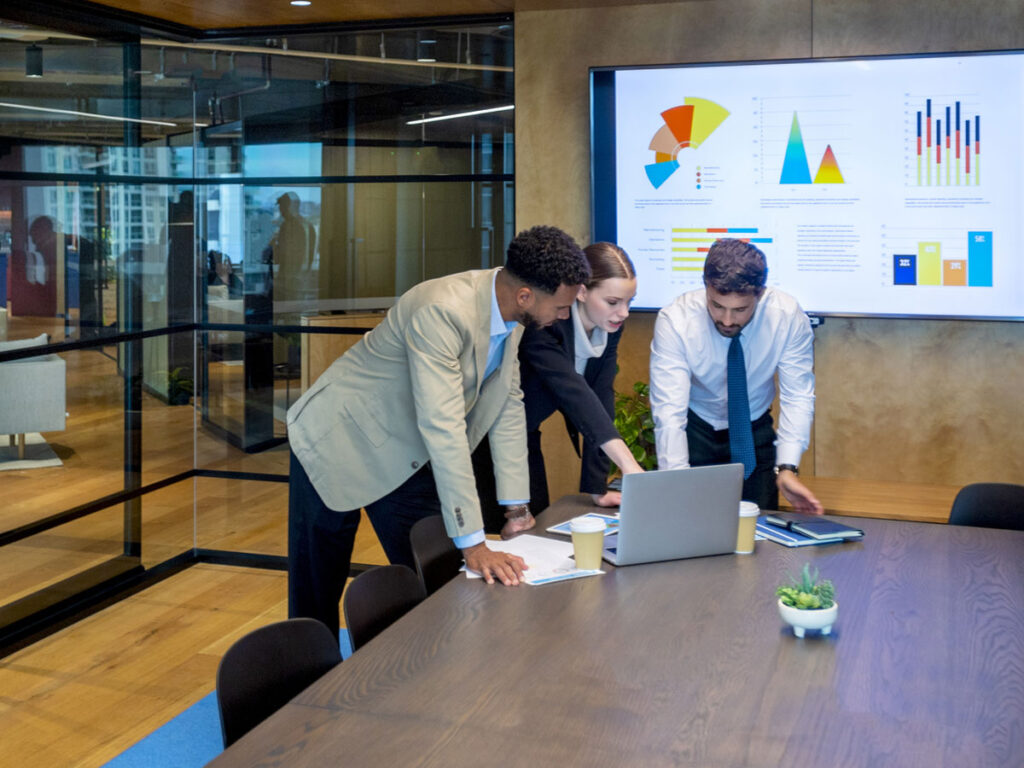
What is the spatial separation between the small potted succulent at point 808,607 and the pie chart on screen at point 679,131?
3.10m

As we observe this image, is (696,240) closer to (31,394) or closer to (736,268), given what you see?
(736,268)

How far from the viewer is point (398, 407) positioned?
316 centimetres

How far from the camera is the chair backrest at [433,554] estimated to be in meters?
2.88

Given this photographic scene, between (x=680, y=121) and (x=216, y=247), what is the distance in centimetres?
Answer: 246

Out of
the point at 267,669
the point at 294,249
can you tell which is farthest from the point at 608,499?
the point at 294,249

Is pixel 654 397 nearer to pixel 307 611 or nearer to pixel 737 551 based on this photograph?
pixel 737 551

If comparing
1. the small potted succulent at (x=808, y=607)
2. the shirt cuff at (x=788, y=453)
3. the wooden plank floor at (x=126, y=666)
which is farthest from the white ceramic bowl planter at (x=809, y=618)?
the wooden plank floor at (x=126, y=666)

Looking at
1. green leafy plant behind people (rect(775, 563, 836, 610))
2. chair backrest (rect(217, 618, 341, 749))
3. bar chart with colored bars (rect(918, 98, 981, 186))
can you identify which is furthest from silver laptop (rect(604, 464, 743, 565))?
bar chart with colored bars (rect(918, 98, 981, 186))

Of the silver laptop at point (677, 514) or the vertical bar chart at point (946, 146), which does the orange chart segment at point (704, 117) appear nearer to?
the vertical bar chart at point (946, 146)

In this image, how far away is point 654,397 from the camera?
11.5ft

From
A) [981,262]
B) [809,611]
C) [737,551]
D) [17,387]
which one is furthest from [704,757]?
[17,387]

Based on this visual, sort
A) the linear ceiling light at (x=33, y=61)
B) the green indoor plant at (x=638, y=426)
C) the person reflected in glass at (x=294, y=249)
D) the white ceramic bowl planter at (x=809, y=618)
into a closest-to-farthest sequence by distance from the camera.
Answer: the white ceramic bowl planter at (x=809, y=618)
the linear ceiling light at (x=33, y=61)
the green indoor plant at (x=638, y=426)
the person reflected in glass at (x=294, y=249)

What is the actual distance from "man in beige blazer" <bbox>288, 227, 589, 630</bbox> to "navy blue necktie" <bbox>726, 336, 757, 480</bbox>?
2.43 ft

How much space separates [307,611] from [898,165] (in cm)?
306
